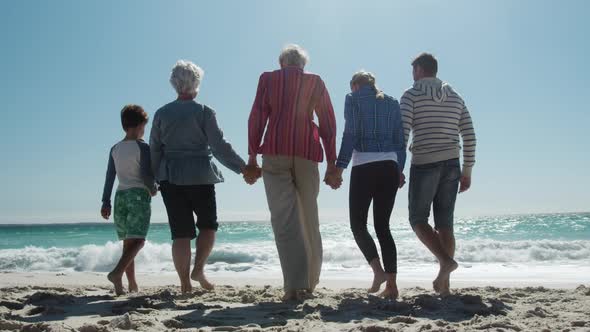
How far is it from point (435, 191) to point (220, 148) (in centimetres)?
164

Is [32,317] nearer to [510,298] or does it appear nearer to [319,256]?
[319,256]

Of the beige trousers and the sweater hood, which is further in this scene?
the sweater hood

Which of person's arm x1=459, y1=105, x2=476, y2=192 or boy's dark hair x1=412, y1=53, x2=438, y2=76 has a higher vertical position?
boy's dark hair x1=412, y1=53, x2=438, y2=76

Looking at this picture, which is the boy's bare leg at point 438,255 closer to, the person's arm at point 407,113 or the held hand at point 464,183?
the held hand at point 464,183

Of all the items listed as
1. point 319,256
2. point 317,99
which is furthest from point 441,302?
point 317,99

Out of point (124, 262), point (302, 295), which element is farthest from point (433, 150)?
point (124, 262)

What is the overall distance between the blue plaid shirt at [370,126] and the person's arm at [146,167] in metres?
1.51

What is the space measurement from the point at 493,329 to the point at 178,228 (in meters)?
2.31

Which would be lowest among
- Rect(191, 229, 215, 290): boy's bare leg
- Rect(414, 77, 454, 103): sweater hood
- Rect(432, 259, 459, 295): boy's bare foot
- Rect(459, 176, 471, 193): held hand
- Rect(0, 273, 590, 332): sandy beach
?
Rect(0, 273, 590, 332): sandy beach

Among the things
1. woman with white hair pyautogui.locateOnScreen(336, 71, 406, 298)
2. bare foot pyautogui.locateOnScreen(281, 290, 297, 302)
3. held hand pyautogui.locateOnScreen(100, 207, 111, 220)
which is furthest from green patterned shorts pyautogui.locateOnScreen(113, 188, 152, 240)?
woman with white hair pyautogui.locateOnScreen(336, 71, 406, 298)

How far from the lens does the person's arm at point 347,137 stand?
3.72 m

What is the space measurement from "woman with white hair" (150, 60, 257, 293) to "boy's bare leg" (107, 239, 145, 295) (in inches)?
13.6

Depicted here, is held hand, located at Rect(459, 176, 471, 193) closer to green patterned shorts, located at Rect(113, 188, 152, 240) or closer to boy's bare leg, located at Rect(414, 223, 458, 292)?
boy's bare leg, located at Rect(414, 223, 458, 292)

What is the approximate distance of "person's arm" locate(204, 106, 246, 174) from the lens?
12.5 feet
